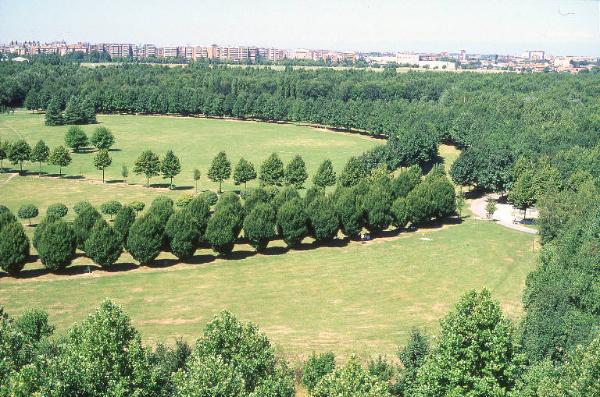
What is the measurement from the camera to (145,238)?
4866 cm

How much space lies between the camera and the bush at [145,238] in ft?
160

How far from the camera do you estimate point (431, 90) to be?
158m

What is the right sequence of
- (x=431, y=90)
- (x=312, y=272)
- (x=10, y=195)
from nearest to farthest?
(x=312, y=272)
(x=10, y=195)
(x=431, y=90)

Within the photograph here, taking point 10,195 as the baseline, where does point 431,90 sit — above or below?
above

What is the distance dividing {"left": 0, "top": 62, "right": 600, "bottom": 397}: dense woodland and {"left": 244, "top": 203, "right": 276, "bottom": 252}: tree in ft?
0.35

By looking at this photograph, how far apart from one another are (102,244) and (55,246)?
3.45m

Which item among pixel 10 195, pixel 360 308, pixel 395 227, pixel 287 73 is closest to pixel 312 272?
pixel 360 308

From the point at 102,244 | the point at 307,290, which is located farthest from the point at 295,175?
the point at 102,244

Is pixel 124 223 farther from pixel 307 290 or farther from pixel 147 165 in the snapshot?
pixel 147 165

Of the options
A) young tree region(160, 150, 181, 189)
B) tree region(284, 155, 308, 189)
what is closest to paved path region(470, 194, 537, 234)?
tree region(284, 155, 308, 189)

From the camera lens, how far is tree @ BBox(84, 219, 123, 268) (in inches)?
1877

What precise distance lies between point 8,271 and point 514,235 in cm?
4723

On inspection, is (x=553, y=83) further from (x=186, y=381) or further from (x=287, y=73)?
(x=186, y=381)

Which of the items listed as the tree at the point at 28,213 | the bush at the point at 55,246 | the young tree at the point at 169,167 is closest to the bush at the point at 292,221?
the bush at the point at 55,246
